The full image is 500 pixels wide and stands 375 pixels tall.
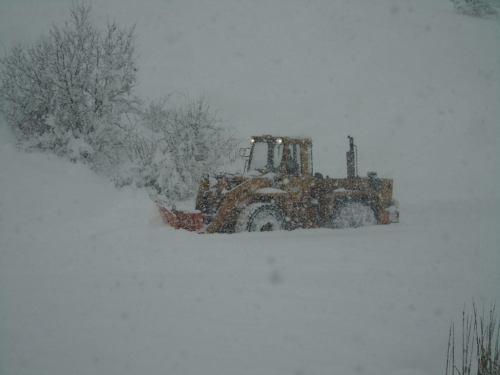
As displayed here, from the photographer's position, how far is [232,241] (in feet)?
19.3

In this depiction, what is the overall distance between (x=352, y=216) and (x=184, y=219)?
3604 millimetres

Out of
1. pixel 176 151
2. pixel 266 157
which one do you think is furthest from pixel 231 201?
pixel 176 151

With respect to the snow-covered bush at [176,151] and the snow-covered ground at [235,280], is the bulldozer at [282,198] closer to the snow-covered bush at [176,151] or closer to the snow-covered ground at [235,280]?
the snow-covered ground at [235,280]

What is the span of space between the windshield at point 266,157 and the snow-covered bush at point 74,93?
6179 mm

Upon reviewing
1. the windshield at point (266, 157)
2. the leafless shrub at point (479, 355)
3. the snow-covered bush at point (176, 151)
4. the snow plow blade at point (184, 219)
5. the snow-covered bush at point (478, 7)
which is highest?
the snow-covered bush at point (478, 7)

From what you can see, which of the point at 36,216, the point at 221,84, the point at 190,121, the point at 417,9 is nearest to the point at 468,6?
the point at 417,9

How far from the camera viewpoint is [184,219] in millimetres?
6707

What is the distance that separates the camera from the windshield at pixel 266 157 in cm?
713

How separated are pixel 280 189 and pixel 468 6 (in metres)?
38.7

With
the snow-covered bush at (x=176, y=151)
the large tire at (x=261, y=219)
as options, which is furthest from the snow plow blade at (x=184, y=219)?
the snow-covered bush at (x=176, y=151)

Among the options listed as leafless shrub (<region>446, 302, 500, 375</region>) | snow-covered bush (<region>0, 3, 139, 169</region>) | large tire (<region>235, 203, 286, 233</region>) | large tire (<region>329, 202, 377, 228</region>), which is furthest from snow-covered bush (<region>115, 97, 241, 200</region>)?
leafless shrub (<region>446, 302, 500, 375</region>)

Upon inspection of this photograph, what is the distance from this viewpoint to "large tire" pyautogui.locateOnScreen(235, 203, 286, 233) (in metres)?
6.45

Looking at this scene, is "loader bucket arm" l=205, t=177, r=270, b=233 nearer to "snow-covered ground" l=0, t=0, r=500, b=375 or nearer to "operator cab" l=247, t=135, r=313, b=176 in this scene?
"snow-covered ground" l=0, t=0, r=500, b=375

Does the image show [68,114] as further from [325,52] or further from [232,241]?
[325,52]
